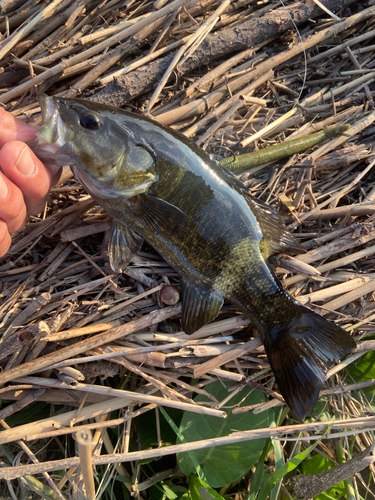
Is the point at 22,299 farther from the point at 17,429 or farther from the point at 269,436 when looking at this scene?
the point at 269,436

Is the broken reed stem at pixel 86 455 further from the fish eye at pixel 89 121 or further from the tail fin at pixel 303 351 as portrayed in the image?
the fish eye at pixel 89 121

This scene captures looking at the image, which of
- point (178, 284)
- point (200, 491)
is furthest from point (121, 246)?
point (200, 491)

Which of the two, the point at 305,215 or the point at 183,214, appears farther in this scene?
the point at 305,215

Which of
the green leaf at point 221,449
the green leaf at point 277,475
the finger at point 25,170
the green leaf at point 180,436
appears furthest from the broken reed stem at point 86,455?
the finger at point 25,170

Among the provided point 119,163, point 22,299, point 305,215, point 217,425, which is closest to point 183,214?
point 119,163

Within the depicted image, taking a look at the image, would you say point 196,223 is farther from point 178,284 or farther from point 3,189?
point 3,189

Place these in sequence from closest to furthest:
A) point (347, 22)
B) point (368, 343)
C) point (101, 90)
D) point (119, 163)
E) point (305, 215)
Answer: point (119, 163)
point (368, 343)
point (305, 215)
point (101, 90)
point (347, 22)

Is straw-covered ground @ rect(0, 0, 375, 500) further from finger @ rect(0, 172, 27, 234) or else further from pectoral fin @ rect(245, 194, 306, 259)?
finger @ rect(0, 172, 27, 234)
